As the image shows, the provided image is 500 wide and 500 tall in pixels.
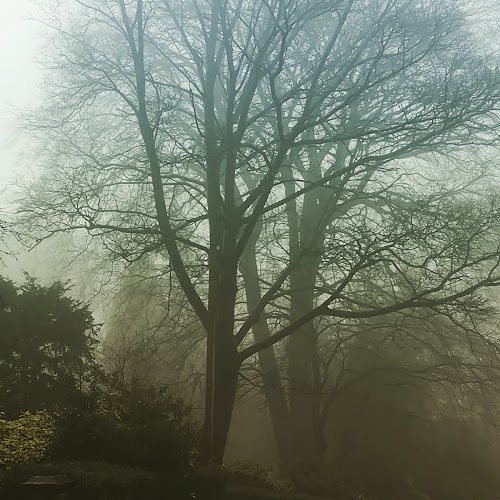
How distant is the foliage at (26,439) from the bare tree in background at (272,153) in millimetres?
2958

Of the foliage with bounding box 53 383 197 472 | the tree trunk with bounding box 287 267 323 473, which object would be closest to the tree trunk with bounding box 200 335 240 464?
the foliage with bounding box 53 383 197 472

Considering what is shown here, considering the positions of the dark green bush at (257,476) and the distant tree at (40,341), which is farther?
the distant tree at (40,341)

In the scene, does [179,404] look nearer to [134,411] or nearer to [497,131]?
[134,411]

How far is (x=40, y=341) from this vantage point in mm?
16281

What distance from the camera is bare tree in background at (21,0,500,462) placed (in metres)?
12.6

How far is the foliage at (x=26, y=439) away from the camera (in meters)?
9.20

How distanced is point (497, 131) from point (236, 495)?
947cm

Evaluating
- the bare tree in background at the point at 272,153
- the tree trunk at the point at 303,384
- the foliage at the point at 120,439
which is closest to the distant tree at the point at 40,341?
the bare tree in background at the point at 272,153

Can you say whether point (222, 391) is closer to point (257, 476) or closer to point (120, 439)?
point (257, 476)

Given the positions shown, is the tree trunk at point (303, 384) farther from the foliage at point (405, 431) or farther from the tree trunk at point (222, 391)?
the tree trunk at point (222, 391)

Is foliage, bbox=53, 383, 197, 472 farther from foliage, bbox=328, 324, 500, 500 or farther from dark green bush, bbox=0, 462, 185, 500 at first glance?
foliage, bbox=328, 324, 500, 500

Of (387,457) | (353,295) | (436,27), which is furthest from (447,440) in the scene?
(436,27)

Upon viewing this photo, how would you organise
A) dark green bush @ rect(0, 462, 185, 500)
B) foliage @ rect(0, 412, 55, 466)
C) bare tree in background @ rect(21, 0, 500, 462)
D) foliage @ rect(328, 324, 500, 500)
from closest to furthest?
dark green bush @ rect(0, 462, 185, 500) < foliage @ rect(0, 412, 55, 466) < bare tree in background @ rect(21, 0, 500, 462) < foliage @ rect(328, 324, 500, 500)

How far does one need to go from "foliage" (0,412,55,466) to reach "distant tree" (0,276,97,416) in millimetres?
4154
